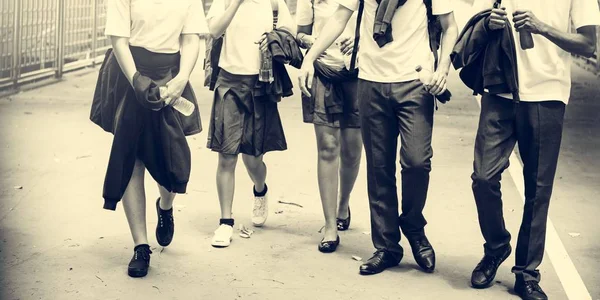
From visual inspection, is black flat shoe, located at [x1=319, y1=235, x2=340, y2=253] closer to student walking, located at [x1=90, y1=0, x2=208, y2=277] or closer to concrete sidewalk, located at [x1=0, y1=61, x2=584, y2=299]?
concrete sidewalk, located at [x1=0, y1=61, x2=584, y2=299]

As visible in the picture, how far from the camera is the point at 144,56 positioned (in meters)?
7.55

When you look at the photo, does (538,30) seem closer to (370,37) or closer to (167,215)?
(370,37)

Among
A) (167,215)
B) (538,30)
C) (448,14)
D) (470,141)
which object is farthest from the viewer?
(470,141)

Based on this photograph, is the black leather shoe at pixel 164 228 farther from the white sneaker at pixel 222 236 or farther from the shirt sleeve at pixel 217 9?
the shirt sleeve at pixel 217 9

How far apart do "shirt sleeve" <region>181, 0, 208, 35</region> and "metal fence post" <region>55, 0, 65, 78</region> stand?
11.0 m

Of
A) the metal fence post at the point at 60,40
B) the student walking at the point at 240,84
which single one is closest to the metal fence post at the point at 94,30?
the metal fence post at the point at 60,40

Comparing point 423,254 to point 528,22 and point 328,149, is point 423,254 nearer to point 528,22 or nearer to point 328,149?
point 328,149

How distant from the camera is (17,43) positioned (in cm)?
1634

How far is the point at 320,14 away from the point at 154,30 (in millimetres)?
1376

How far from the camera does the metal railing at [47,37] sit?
52.9 feet

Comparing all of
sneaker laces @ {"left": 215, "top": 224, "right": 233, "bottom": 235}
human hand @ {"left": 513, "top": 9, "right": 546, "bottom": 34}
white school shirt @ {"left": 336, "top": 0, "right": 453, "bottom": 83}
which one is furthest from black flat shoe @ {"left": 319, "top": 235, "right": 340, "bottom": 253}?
human hand @ {"left": 513, "top": 9, "right": 546, "bottom": 34}

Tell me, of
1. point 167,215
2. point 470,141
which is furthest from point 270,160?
point 167,215

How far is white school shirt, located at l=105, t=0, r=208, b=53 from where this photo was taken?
738 cm

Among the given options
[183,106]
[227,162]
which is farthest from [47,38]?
[183,106]
